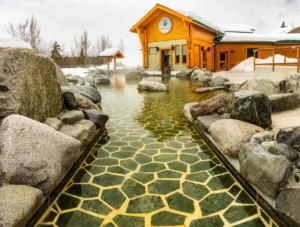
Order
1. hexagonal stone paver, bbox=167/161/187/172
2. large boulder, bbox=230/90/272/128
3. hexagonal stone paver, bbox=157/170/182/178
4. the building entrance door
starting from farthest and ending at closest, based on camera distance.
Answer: the building entrance door < large boulder, bbox=230/90/272/128 < hexagonal stone paver, bbox=167/161/187/172 < hexagonal stone paver, bbox=157/170/182/178

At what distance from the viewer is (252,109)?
532 cm

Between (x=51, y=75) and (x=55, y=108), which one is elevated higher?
(x=51, y=75)

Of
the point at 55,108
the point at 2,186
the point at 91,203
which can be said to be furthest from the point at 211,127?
the point at 2,186

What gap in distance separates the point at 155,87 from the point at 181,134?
820 centimetres

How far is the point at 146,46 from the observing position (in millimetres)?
28062

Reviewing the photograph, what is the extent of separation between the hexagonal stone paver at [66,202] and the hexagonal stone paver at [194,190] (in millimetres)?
1534

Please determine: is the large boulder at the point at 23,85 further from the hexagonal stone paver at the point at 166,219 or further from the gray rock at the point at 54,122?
the hexagonal stone paver at the point at 166,219

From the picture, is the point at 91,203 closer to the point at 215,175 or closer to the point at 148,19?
the point at 215,175

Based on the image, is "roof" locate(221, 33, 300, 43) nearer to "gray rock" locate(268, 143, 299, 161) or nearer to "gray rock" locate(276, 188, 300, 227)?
"gray rock" locate(268, 143, 299, 161)

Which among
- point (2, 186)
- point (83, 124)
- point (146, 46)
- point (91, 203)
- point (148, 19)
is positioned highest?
point (148, 19)

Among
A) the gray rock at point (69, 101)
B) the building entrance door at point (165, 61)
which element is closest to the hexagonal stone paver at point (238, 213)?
the gray rock at point (69, 101)

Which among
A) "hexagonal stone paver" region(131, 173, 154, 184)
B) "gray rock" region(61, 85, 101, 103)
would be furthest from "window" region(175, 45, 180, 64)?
"hexagonal stone paver" region(131, 173, 154, 184)

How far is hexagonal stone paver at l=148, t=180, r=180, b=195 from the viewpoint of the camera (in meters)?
3.72

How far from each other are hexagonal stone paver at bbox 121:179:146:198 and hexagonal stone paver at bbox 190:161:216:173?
3.34 ft
